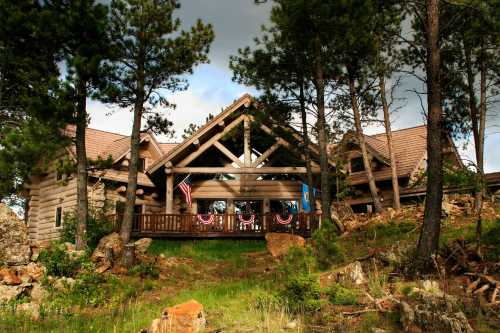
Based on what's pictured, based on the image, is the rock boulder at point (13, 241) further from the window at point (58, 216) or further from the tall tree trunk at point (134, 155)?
the window at point (58, 216)

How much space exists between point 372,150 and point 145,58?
529 inches

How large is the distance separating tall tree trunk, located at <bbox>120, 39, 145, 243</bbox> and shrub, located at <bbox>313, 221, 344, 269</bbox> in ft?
28.6

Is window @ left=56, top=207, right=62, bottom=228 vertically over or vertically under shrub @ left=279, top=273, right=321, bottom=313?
over

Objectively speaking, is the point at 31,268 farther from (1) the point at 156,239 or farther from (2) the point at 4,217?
(1) the point at 156,239

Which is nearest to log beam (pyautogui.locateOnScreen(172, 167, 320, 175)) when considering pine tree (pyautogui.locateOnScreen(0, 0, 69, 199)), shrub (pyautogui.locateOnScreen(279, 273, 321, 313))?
pine tree (pyautogui.locateOnScreen(0, 0, 69, 199))

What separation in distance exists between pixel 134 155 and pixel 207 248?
561cm

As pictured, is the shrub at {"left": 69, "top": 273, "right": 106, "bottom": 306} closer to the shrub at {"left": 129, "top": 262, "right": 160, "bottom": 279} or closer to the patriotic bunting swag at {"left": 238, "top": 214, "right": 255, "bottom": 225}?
the shrub at {"left": 129, "top": 262, "right": 160, "bottom": 279}

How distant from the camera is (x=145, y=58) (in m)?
18.7

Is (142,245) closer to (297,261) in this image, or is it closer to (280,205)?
(280,205)

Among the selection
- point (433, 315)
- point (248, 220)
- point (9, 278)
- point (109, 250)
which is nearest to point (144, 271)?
point (109, 250)

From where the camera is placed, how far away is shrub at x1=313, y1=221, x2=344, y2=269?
38.2 ft

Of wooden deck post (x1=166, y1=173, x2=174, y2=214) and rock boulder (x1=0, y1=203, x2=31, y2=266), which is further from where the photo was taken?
wooden deck post (x1=166, y1=173, x2=174, y2=214)

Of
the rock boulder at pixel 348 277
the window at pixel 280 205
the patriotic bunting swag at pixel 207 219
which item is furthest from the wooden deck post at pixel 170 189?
the rock boulder at pixel 348 277

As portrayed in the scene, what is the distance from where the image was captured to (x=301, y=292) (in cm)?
915
